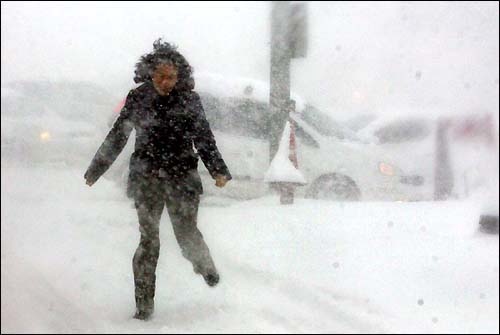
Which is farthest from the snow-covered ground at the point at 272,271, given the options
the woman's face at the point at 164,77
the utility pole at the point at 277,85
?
the woman's face at the point at 164,77

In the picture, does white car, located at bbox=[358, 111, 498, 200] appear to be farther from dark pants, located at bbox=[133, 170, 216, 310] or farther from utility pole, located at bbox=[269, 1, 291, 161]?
dark pants, located at bbox=[133, 170, 216, 310]

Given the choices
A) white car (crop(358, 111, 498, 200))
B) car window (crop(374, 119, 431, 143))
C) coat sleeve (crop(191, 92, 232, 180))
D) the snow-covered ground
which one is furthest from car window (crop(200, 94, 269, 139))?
car window (crop(374, 119, 431, 143))

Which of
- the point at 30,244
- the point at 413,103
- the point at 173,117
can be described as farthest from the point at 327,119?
the point at 413,103

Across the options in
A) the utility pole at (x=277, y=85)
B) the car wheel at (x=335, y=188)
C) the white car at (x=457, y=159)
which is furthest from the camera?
the white car at (x=457, y=159)

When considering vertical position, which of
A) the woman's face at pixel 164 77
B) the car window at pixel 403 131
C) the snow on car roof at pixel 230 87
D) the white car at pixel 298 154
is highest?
the woman's face at pixel 164 77

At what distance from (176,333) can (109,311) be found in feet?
2.24

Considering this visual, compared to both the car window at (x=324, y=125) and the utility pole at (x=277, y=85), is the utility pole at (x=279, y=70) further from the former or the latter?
the car window at (x=324, y=125)

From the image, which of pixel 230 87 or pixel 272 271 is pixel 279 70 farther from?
pixel 272 271

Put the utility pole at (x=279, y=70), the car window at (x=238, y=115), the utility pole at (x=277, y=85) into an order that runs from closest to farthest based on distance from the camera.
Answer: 1. the utility pole at (x=279, y=70)
2. the utility pole at (x=277, y=85)
3. the car window at (x=238, y=115)

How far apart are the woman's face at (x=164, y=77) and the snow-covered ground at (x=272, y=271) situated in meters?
1.48

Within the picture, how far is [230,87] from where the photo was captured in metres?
9.39

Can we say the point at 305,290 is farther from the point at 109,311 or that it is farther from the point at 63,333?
the point at 63,333

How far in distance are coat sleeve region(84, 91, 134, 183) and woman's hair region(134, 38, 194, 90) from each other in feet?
0.52

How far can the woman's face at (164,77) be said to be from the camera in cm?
444
